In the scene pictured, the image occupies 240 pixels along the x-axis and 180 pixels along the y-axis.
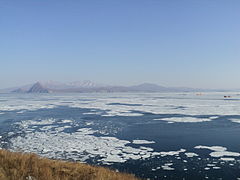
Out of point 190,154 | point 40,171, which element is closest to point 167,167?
point 190,154

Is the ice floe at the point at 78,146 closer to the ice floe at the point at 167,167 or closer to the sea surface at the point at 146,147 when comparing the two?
the sea surface at the point at 146,147

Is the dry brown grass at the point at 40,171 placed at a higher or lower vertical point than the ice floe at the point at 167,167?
higher

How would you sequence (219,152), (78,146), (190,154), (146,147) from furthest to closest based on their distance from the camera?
(78,146), (146,147), (219,152), (190,154)

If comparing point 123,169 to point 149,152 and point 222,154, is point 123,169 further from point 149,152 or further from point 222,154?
point 222,154

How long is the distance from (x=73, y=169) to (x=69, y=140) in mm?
5926

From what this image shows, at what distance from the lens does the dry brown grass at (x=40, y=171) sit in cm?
467

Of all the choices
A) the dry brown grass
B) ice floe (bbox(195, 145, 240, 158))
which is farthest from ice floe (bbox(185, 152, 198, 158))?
the dry brown grass

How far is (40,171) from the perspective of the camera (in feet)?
16.3

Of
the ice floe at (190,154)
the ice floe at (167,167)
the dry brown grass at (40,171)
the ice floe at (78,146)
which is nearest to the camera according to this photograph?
the dry brown grass at (40,171)

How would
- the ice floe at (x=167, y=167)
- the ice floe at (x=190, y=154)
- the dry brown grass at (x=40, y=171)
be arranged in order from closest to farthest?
the dry brown grass at (x=40, y=171) < the ice floe at (x=167, y=167) < the ice floe at (x=190, y=154)

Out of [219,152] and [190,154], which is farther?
[219,152]

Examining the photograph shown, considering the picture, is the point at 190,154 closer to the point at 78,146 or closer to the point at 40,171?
the point at 78,146

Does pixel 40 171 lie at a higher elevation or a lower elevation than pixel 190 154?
higher

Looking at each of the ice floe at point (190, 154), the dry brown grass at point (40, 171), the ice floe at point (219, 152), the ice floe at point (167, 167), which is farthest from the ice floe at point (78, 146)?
the dry brown grass at point (40, 171)
